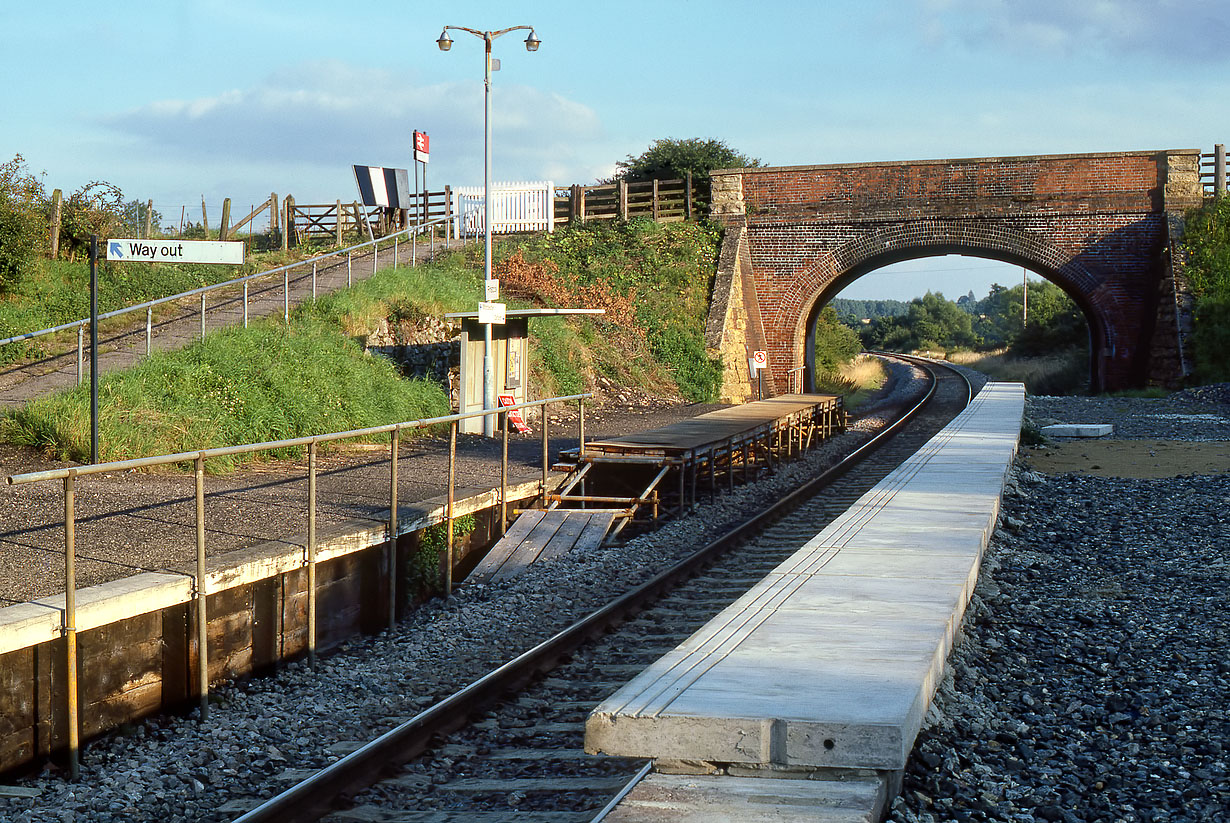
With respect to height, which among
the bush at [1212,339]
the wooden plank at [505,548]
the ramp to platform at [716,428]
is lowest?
the wooden plank at [505,548]

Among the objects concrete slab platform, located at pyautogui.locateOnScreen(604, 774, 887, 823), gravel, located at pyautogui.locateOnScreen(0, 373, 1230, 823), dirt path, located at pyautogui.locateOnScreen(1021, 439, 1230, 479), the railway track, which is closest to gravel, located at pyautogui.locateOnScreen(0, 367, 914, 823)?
gravel, located at pyautogui.locateOnScreen(0, 373, 1230, 823)

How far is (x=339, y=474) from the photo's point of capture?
12.5 meters

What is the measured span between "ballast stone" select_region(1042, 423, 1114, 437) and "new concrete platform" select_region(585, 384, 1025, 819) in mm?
14033

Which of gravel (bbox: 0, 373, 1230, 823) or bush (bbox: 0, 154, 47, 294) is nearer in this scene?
gravel (bbox: 0, 373, 1230, 823)

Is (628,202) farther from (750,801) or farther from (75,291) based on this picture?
(750,801)

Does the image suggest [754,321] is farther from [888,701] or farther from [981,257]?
[888,701]

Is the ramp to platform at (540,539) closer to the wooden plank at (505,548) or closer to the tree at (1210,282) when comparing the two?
the wooden plank at (505,548)

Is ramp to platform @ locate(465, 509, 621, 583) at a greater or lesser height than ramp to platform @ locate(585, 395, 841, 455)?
lesser

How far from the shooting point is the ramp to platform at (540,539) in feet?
34.3

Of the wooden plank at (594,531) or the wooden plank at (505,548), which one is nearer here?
the wooden plank at (505,548)

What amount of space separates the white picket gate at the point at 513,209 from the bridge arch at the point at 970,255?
765 centimetres

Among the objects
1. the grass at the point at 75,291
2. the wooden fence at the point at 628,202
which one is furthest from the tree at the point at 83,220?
the wooden fence at the point at 628,202

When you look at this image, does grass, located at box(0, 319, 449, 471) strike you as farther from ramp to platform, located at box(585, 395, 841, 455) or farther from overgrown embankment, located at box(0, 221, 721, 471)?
ramp to platform, located at box(585, 395, 841, 455)

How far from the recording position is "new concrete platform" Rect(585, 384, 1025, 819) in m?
4.12
